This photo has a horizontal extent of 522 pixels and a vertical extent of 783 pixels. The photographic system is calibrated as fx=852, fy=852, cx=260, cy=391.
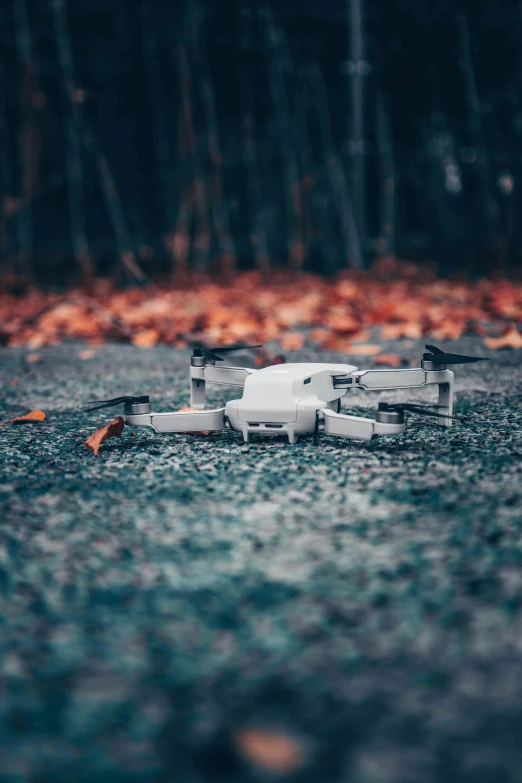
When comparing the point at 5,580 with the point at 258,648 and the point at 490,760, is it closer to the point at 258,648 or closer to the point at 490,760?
the point at 258,648

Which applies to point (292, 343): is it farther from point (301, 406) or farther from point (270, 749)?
point (270, 749)

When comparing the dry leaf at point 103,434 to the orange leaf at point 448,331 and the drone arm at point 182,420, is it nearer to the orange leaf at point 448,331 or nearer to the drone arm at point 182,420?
the drone arm at point 182,420

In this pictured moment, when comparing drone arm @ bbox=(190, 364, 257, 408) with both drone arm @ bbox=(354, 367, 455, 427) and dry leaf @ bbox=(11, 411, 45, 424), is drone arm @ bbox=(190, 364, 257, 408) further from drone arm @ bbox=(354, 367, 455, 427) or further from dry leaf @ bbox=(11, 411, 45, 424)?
dry leaf @ bbox=(11, 411, 45, 424)

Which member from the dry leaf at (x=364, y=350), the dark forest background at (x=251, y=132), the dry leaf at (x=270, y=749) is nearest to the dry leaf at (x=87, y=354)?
the dry leaf at (x=364, y=350)

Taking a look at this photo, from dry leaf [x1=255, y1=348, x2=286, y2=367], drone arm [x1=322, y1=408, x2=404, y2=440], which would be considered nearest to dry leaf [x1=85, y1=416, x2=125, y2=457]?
drone arm [x1=322, y1=408, x2=404, y2=440]

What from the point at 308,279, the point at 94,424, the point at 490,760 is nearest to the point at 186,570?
the point at 490,760
